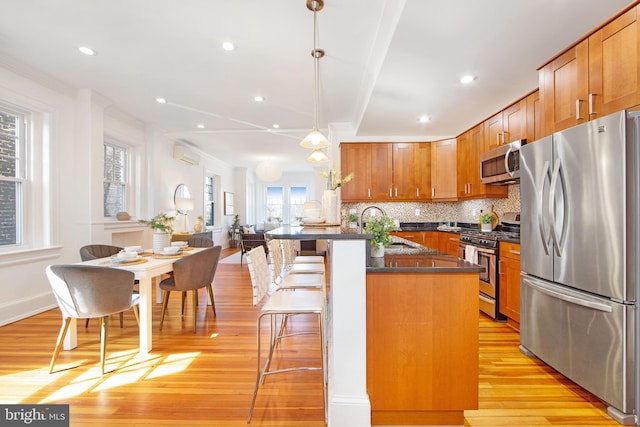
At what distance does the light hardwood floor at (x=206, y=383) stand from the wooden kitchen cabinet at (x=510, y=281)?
17 cm

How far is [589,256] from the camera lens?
1.89m

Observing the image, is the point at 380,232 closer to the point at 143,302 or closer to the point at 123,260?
the point at 143,302

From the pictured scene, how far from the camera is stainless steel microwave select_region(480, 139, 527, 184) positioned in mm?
3322

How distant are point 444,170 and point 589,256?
3.27 meters

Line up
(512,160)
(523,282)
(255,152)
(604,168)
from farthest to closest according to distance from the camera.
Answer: (255,152)
(512,160)
(523,282)
(604,168)

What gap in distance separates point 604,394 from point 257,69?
12.9 feet

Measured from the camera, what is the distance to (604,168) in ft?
5.91

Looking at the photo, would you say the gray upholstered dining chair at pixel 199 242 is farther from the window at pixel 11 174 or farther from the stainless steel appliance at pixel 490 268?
the stainless steel appliance at pixel 490 268

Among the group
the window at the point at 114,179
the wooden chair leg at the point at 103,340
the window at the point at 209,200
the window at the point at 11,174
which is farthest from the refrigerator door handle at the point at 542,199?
the window at the point at 209,200

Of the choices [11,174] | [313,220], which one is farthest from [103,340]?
[11,174]

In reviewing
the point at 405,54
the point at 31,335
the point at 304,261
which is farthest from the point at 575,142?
the point at 31,335

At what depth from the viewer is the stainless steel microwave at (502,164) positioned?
3.32 m

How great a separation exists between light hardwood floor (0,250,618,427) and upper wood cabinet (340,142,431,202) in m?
2.61

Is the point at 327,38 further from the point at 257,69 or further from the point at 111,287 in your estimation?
the point at 111,287
